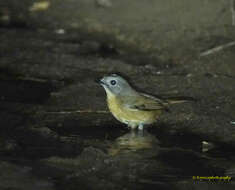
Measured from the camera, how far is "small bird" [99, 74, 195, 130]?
336 inches

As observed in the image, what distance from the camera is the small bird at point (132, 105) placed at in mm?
8531

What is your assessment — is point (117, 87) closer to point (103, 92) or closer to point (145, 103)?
point (145, 103)

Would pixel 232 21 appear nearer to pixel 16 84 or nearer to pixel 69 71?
pixel 69 71

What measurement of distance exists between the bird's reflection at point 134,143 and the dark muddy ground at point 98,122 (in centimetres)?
1

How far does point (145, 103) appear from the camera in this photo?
28.3ft

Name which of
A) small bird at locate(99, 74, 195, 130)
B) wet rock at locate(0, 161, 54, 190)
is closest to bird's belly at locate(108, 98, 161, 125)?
small bird at locate(99, 74, 195, 130)

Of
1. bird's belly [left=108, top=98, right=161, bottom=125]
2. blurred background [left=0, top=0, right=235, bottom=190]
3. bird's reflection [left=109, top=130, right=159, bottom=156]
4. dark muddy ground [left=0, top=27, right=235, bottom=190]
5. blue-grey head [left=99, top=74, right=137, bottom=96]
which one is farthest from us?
blue-grey head [left=99, top=74, right=137, bottom=96]

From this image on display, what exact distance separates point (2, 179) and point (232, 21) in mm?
7496

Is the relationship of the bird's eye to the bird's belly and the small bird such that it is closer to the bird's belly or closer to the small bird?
the small bird

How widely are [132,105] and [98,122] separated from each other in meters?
0.56

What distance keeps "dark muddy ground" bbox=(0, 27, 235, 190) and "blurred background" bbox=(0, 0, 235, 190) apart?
0.05 ft

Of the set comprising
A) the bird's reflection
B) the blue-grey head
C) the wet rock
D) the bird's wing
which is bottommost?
the wet rock

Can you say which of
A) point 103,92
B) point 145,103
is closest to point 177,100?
point 145,103

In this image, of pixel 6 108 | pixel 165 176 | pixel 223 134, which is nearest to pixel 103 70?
pixel 6 108
